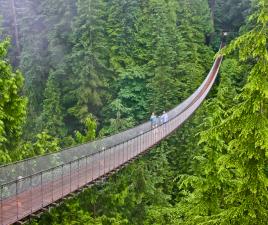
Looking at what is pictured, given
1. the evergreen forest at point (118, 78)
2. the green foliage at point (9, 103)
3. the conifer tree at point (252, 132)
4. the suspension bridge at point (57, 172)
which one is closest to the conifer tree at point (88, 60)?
the evergreen forest at point (118, 78)

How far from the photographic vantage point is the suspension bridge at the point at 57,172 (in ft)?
26.0

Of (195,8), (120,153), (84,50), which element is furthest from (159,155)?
(195,8)

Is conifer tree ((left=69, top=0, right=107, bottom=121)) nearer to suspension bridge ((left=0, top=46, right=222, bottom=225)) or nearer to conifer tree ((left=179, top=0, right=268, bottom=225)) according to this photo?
suspension bridge ((left=0, top=46, right=222, bottom=225))

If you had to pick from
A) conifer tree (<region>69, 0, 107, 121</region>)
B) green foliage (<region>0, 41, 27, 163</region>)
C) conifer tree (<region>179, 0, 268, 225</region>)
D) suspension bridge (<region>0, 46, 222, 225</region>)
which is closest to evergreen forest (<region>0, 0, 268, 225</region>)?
conifer tree (<region>69, 0, 107, 121</region>)

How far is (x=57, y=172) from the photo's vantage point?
945 cm

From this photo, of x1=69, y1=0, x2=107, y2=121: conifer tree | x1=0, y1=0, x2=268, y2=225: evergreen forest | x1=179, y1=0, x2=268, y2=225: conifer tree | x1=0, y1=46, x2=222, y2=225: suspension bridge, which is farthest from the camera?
x1=69, y1=0, x2=107, y2=121: conifer tree

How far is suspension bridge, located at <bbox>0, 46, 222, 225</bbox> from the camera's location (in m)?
7.91

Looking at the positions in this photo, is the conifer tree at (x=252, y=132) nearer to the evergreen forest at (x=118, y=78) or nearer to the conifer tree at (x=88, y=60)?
the evergreen forest at (x=118, y=78)

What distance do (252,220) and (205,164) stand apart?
3.01 m

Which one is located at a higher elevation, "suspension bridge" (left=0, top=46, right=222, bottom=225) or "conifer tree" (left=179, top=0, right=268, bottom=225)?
"conifer tree" (left=179, top=0, right=268, bottom=225)

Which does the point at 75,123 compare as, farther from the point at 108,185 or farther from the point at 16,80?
the point at 16,80

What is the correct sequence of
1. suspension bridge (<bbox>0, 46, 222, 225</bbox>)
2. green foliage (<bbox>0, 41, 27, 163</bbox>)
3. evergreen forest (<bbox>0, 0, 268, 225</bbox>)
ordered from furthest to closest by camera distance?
evergreen forest (<bbox>0, 0, 268, 225</bbox>)
green foliage (<bbox>0, 41, 27, 163</bbox>)
suspension bridge (<bbox>0, 46, 222, 225</bbox>)

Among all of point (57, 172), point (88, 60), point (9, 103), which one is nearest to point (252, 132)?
point (57, 172)

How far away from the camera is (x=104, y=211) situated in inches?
623
